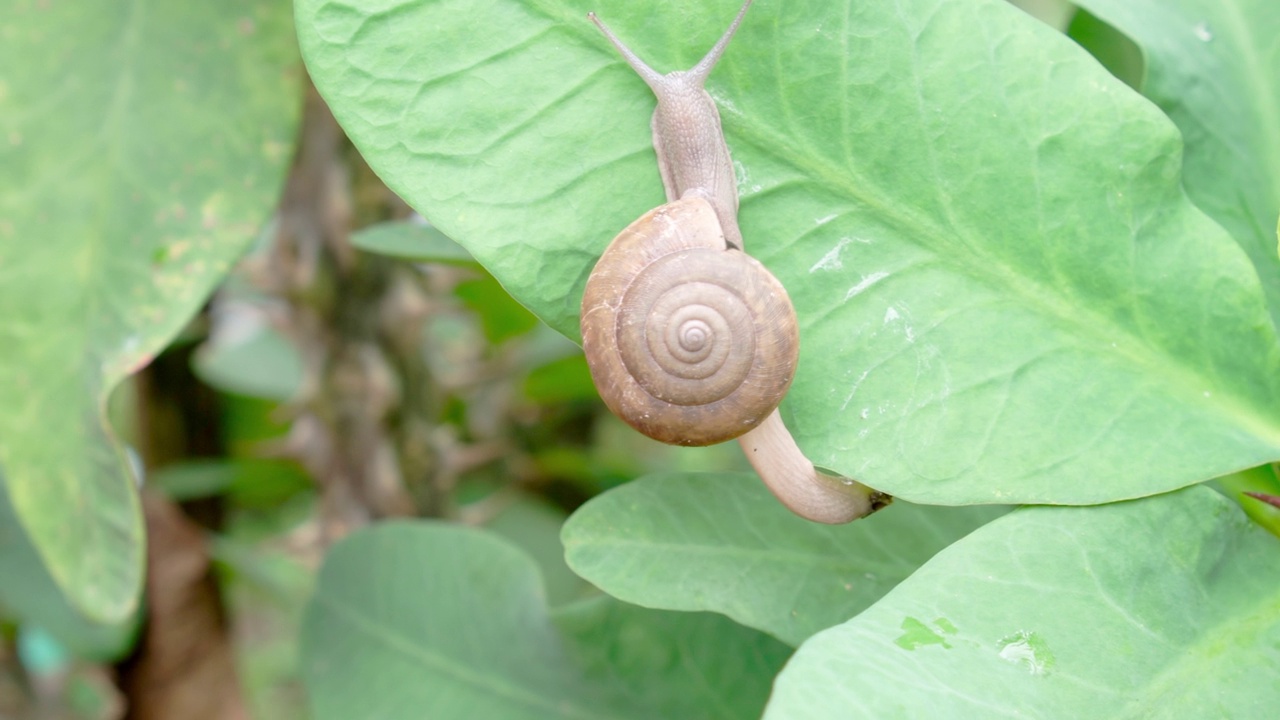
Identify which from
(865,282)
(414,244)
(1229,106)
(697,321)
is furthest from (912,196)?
(414,244)

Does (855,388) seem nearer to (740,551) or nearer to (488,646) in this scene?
(740,551)

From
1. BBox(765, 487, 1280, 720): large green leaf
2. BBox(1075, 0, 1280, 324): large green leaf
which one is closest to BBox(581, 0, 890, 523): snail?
BBox(765, 487, 1280, 720): large green leaf

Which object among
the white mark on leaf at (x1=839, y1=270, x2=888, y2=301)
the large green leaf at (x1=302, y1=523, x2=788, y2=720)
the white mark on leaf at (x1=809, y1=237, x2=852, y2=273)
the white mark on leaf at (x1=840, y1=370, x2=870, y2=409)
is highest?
the white mark on leaf at (x1=809, y1=237, x2=852, y2=273)

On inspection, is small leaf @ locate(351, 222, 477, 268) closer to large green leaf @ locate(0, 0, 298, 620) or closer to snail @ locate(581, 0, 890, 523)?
large green leaf @ locate(0, 0, 298, 620)

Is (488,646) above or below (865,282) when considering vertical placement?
below

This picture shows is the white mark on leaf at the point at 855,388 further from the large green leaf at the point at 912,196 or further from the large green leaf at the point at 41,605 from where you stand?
the large green leaf at the point at 41,605

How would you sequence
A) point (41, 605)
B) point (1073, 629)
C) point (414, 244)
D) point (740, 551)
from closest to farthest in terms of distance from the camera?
point (1073, 629)
point (740, 551)
point (414, 244)
point (41, 605)

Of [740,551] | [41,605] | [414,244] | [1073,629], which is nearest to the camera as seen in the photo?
[1073,629]
